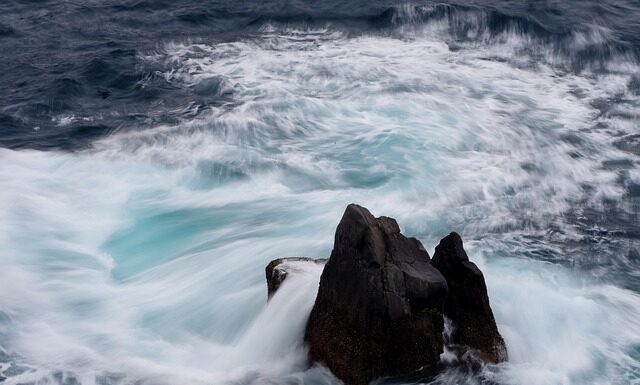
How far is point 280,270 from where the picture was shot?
7660 millimetres

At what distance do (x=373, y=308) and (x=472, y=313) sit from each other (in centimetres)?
114

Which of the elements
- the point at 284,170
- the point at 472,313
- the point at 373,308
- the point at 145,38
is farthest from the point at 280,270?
the point at 145,38

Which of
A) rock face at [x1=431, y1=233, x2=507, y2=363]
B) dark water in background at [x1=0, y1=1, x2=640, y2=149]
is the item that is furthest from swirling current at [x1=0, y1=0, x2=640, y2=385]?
rock face at [x1=431, y1=233, x2=507, y2=363]

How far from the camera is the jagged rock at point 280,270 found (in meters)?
7.60

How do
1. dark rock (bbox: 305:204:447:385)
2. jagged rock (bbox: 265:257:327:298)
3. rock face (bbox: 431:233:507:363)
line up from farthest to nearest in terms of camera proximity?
1. jagged rock (bbox: 265:257:327:298)
2. rock face (bbox: 431:233:507:363)
3. dark rock (bbox: 305:204:447:385)

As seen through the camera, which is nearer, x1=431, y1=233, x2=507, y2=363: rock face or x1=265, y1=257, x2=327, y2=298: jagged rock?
x1=431, y1=233, x2=507, y2=363: rock face

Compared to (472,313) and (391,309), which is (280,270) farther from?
(472,313)

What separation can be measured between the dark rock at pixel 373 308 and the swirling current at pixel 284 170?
1.02 feet

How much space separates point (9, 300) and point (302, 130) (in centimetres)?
629

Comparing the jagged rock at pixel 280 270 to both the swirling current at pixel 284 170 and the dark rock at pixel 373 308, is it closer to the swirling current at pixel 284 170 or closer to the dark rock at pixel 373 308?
the swirling current at pixel 284 170

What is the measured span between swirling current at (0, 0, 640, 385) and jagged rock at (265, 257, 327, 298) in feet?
0.51

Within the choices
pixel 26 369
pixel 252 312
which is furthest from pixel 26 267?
pixel 252 312

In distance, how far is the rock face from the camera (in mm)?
6965

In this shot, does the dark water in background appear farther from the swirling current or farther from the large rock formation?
the large rock formation
